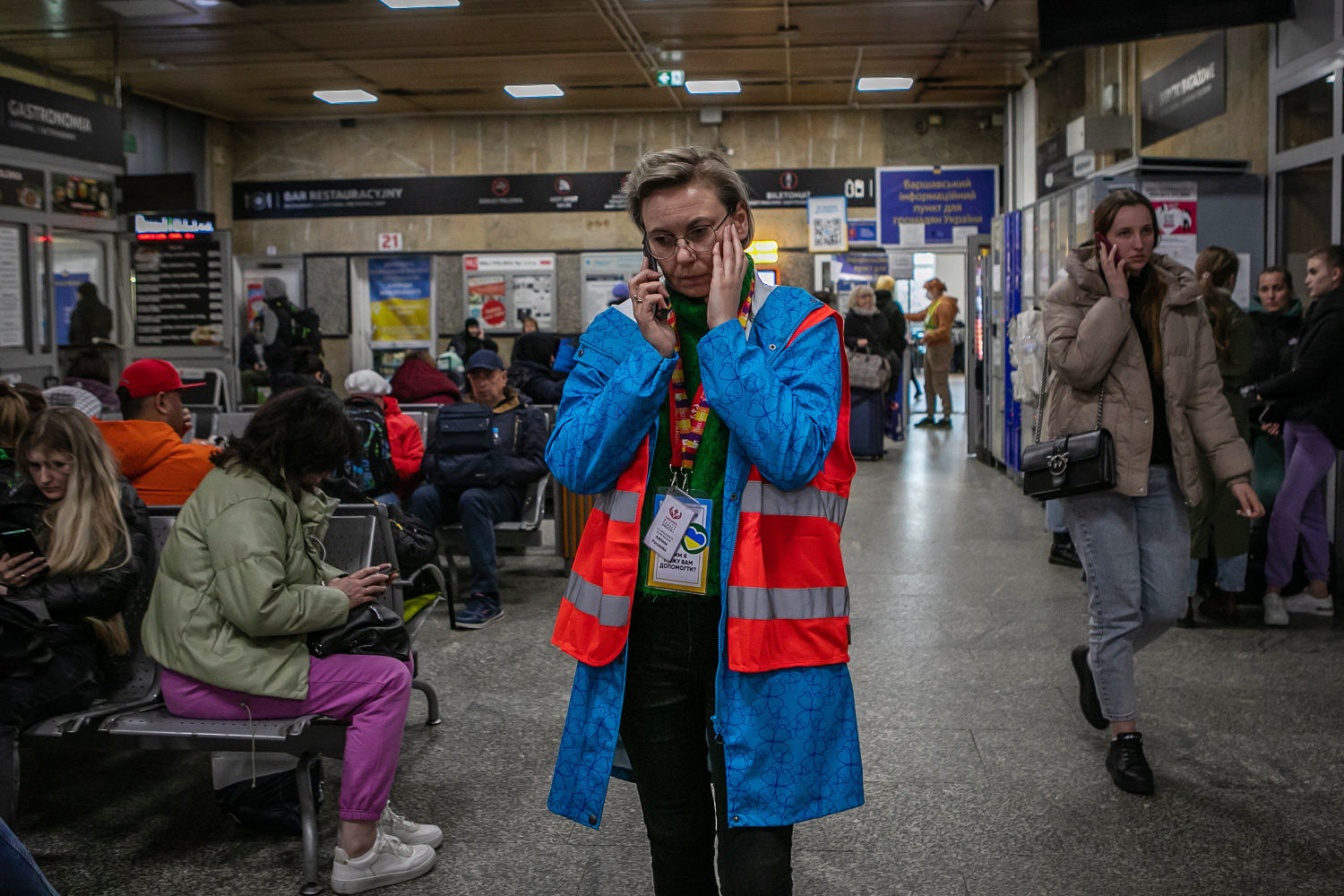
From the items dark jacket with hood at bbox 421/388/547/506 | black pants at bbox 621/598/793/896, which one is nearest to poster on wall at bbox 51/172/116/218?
dark jacket with hood at bbox 421/388/547/506

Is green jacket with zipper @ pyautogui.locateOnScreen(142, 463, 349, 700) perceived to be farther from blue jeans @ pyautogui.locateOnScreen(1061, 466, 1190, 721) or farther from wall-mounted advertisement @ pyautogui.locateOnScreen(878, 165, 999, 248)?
wall-mounted advertisement @ pyautogui.locateOnScreen(878, 165, 999, 248)

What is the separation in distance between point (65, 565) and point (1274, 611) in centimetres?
519

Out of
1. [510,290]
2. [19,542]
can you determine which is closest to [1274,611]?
[19,542]

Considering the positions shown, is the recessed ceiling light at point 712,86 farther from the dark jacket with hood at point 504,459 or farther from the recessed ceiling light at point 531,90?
the dark jacket with hood at point 504,459

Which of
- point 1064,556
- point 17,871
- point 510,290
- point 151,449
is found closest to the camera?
point 17,871

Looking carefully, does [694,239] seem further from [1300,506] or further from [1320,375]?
[1300,506]

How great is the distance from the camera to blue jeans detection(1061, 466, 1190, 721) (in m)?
3.47

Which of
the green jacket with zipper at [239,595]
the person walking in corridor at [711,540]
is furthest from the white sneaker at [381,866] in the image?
the person walking in corridor at [711,540]

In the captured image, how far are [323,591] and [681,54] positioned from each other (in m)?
12.0

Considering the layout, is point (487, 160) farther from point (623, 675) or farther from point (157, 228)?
point (623, 675)

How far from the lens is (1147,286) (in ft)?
11.5

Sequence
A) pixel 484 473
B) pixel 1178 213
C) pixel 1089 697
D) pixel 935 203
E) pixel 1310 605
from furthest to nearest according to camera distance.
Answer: pixel 935 203 → pixel 1178 213 → pixel 484 473 → pixel 1310 605 → pixel 1089 697

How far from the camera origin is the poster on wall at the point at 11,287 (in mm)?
10766

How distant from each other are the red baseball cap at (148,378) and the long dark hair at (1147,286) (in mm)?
3280
